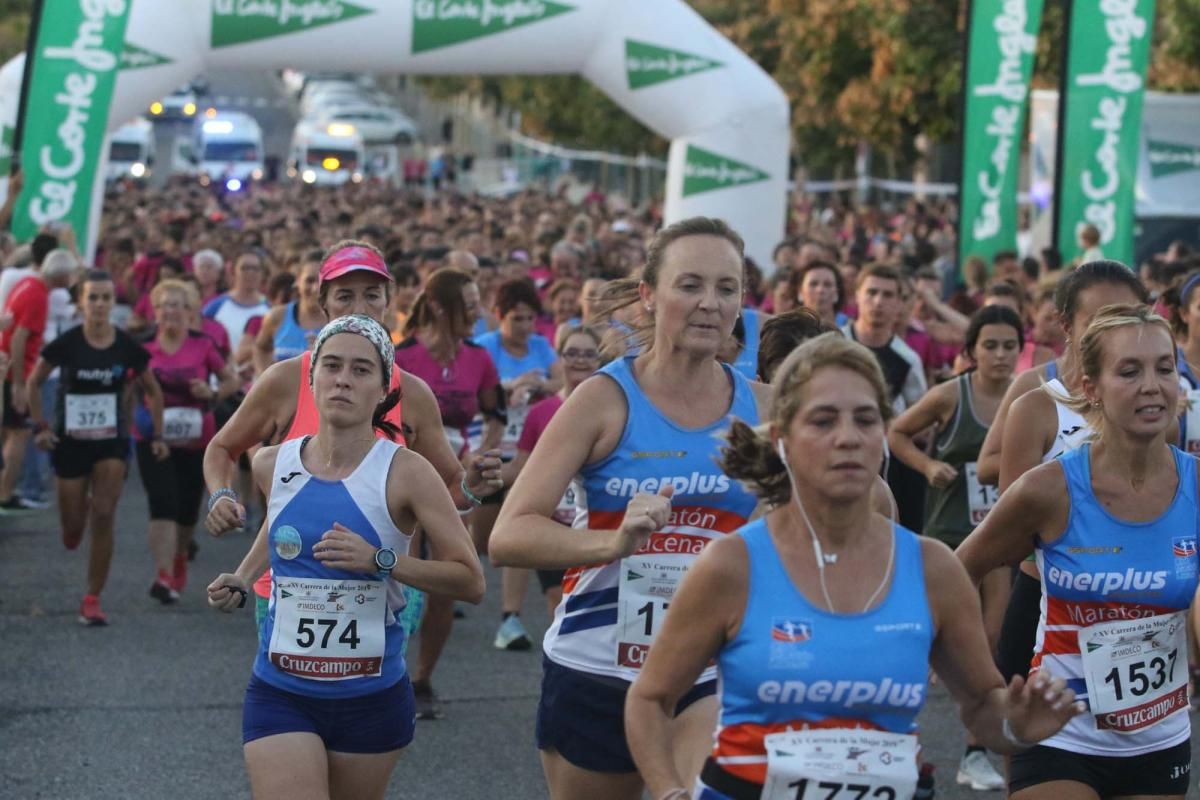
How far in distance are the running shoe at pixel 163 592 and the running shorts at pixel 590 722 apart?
674 cm

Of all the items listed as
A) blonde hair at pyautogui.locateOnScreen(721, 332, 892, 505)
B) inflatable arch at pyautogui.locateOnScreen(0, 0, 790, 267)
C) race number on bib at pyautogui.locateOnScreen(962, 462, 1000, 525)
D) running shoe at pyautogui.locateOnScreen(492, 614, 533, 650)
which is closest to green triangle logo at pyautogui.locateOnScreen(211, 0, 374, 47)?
inflatable arch at pyautogui.locateOnScreen(0, 0, 790, 267)

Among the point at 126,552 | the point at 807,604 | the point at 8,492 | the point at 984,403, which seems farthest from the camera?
the point at 8,492

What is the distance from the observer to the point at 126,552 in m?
13.2

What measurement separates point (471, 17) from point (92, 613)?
368 inches

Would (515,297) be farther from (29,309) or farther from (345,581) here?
(345,581)

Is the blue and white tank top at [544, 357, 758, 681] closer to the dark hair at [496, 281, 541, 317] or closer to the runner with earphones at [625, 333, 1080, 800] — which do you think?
the runner with earphones at [625, 333, 1080, 800]

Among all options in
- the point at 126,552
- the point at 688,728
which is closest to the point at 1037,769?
the point at 688,728

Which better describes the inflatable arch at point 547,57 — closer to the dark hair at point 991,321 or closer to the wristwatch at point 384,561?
the dark hair at point 991,321

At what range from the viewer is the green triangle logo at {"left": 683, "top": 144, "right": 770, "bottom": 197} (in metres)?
19.8

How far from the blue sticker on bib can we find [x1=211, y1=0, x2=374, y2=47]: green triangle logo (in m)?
13.8

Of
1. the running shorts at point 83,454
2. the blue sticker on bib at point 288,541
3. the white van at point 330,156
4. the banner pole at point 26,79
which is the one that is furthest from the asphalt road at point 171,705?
the white van at point 330,156

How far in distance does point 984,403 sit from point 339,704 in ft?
13.7

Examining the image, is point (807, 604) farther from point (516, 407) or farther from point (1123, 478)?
point (516, 407)

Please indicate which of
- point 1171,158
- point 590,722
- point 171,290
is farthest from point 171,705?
point 1171,158
